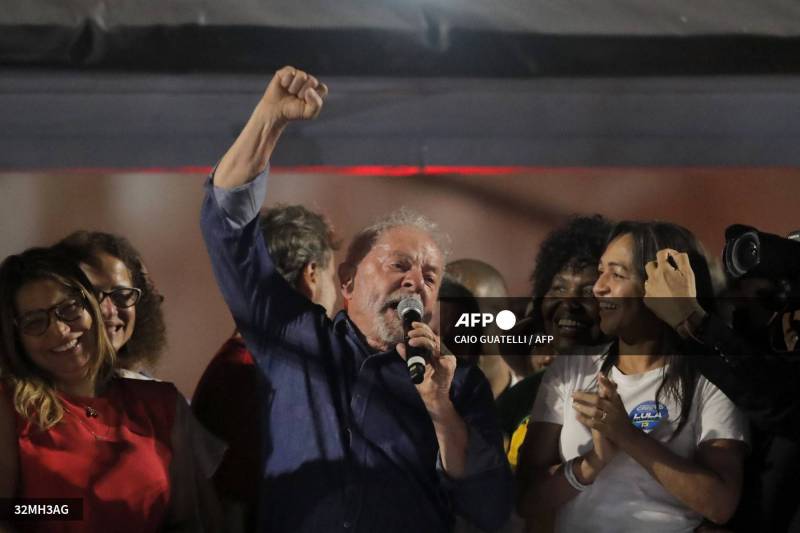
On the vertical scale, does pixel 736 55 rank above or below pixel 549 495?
above

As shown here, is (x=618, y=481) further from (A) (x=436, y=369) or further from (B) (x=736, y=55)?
(B) (x=736, y=55)

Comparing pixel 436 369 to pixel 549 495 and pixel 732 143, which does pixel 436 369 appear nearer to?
pixel 549 495

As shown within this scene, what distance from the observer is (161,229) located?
7.61ft

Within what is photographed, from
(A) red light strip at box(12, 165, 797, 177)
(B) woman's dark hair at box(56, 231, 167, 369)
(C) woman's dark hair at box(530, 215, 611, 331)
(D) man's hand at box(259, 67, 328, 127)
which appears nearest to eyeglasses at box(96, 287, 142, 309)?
(B) woman's dark hair at box(56, 231, 167, 369)

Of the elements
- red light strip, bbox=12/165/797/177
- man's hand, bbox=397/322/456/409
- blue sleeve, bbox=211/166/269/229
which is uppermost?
red light strip, bbox=12/165/797/177

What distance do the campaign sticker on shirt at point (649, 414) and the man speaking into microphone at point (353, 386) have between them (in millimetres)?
325

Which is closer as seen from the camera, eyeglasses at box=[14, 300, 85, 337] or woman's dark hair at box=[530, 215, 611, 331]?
eyeglasses at box=[14, 300, 85, 337]

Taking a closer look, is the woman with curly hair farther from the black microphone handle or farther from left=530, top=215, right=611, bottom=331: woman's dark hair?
the black microphone handle

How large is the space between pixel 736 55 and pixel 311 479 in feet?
4.68

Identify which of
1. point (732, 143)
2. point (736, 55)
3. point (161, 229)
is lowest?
point (161, 229)

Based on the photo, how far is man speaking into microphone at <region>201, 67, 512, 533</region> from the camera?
7.44 ft

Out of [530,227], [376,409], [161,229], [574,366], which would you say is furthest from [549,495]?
[161,229]

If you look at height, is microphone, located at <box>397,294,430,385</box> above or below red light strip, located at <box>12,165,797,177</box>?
below

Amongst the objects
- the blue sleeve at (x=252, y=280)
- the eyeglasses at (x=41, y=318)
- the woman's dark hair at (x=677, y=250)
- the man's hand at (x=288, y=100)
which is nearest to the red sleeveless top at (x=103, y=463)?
the eyeglasses at (x=41, y=318)
